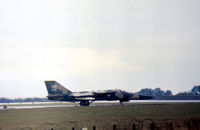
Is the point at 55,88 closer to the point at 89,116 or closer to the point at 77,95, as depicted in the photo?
the point at 77,95

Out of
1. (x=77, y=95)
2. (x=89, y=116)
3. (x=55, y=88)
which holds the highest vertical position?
(x=55, y=88)

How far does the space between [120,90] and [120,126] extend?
40320mm

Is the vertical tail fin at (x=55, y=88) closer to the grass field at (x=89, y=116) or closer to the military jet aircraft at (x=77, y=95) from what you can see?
the military jet aircraft at (x=77, y=95)

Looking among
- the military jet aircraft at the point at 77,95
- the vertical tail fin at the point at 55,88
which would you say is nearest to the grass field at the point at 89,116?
the military jet aircraft at the point at 77,95

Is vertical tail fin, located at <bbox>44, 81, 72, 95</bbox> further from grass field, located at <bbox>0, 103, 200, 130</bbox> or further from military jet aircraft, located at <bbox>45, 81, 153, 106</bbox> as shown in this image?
grass field, located at <bbox>0, 103, 200, 130</bbox>

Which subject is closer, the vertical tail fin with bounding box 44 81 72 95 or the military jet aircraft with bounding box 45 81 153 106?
the military jet aircraft with bounding box 45 81 153 106

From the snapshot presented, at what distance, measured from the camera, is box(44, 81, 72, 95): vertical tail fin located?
64.5 m

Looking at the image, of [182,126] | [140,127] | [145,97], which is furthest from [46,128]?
[145,97]

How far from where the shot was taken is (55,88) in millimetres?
64500

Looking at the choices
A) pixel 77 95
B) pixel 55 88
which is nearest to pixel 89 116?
pixel 77 95

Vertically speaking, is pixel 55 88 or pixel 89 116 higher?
pixel 55 88

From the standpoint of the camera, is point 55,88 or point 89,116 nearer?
point 89,116

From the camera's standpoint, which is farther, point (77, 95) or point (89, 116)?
point (77, 95)

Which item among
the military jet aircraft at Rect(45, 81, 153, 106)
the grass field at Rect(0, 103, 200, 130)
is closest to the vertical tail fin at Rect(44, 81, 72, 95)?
A: the military jet aircraft at Rect(45, 81, 153, 106)
